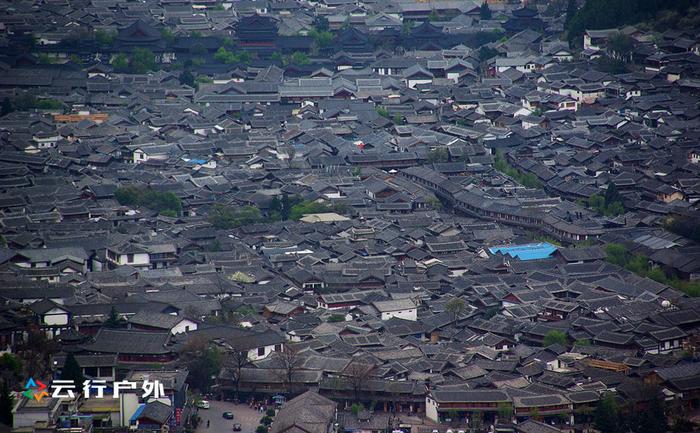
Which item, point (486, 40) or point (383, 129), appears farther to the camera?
point (486, 40)

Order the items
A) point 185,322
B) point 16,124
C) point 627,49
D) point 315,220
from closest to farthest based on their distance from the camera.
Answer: point 185,322 < point 315,220 < point 16,124 < point 627,49

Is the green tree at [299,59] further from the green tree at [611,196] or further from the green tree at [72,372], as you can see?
the green tree at [72,372]

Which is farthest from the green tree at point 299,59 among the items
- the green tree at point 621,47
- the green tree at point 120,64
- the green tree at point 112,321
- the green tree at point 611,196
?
the green tree at point 112,321

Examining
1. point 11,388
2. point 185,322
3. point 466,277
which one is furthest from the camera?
point 466,277

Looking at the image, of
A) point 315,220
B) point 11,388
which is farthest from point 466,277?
point 11,388

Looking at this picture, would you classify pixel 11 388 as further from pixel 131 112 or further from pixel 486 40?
pixel 486 40

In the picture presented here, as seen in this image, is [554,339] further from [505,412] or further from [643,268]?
[643,268]
